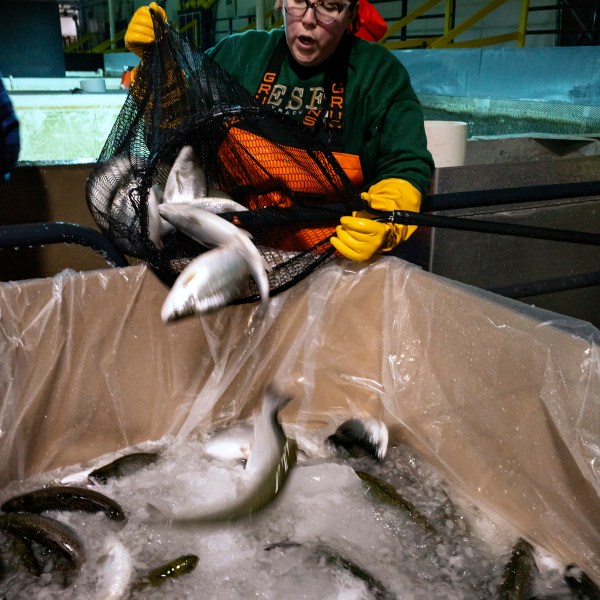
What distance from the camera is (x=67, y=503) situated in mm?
1647

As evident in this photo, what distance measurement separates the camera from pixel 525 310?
148 centimetres

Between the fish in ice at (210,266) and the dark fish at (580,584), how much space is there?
965mm

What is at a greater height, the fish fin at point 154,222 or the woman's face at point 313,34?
the woman's face at point 313,34

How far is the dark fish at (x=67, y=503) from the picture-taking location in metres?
1.64

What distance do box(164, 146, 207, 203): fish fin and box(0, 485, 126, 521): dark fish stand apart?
2.70 feet

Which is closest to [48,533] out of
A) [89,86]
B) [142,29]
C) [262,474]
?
[262,474]

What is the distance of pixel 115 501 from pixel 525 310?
1161mm

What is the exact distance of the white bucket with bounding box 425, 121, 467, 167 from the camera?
121 inches

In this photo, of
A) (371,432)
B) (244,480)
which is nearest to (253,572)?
(244,480)

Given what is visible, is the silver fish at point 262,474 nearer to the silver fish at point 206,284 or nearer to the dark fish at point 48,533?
the dark fish at point 48,533

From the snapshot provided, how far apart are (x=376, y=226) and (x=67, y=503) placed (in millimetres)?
1105

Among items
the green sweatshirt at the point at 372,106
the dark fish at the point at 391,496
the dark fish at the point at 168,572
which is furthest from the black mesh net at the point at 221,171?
the dark fish at the point at 168,572

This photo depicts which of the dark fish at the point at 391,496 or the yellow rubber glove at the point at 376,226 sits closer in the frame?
the dark fish at the point at 391,496

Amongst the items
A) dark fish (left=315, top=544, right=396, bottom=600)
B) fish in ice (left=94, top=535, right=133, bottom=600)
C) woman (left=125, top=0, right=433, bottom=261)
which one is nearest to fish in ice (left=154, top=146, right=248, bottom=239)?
woman (left=125, top=0, right=433, bottom=261)
